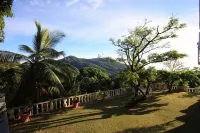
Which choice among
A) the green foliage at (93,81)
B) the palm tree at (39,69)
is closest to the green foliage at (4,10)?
the palm tree at (39,69)

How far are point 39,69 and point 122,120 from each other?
6081 millimetres

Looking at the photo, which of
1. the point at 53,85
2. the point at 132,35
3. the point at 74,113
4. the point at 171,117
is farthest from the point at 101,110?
the point at 132,35

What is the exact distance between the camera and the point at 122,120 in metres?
11.7

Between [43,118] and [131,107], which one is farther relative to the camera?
[131,107]

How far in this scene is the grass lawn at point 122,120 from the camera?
10.2 m

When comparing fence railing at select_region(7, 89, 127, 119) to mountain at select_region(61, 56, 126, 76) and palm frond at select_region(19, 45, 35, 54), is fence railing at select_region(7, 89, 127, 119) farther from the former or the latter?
palm frond at select_region(19, 45, 35, 54)

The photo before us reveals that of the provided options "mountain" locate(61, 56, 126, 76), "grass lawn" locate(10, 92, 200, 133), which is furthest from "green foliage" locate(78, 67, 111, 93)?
"grass lawn" locate(10, 92, 200, 133)

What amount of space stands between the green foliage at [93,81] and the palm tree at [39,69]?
4.99 meters

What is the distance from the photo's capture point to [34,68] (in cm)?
1309

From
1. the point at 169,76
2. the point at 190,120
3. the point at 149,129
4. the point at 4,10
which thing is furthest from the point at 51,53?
the point at 169,76

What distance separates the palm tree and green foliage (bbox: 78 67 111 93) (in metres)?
4.99

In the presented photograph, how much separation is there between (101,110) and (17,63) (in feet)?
20.3

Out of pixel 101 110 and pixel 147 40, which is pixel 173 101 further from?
pixel 101 110

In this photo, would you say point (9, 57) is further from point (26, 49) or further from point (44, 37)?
point (44, 37)
